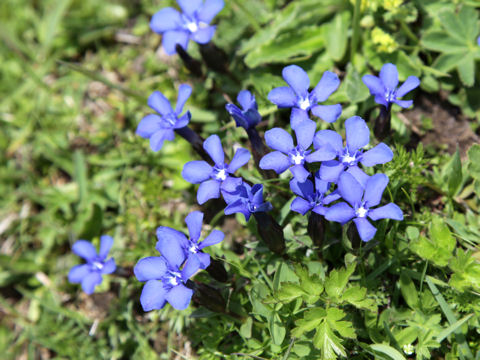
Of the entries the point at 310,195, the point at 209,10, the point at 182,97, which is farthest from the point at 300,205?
the point at 209,10

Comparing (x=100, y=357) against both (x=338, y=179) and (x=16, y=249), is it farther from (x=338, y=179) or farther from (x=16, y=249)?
(x=338, y=179)

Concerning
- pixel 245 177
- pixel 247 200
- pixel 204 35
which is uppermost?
pixel 204 35

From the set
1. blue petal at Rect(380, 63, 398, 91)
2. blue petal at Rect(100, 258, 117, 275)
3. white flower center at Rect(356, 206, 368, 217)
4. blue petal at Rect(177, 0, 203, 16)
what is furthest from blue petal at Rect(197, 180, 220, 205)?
blue petal at Rect(177, 0, 203, 16)

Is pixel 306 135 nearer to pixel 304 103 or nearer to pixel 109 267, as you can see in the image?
pixel 304 103

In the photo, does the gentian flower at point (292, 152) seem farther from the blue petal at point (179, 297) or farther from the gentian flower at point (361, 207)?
the blue petal at point (179, 297)

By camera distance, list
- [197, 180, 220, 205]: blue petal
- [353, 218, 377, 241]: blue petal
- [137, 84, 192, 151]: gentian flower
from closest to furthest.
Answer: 1. [353, 218, 377, 241]: blue petal
2. [197, 180, 220, 205]: blue petal
3. [137, 84, 192, 151]: gentian flower

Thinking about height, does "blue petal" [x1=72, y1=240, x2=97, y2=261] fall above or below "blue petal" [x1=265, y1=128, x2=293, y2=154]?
below

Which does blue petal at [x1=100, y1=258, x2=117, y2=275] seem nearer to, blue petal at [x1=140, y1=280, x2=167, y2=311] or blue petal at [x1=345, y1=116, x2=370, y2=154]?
blue petal at [x1=140, y1=280, x2=167, y2=311]
